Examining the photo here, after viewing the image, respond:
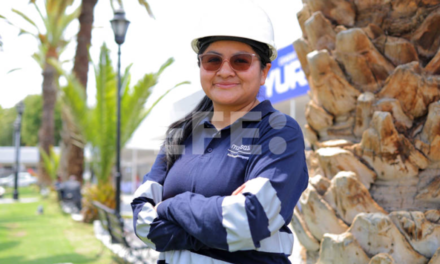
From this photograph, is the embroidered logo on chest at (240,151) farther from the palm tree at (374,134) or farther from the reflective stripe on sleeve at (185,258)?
the palm tree at (374,134)

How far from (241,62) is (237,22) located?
0.16 m

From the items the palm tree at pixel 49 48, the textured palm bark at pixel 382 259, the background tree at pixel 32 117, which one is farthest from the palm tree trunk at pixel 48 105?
the background tree at pixel 32 117

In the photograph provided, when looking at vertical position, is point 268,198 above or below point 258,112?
below

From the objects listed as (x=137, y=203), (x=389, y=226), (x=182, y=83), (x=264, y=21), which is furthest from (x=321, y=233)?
(x=182, y=83)

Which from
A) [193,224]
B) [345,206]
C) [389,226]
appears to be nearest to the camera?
[193,224]

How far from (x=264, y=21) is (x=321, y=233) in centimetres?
136

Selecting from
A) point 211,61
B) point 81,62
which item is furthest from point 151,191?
point 81,62

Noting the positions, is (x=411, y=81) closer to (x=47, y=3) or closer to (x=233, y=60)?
(x=233, y=60)

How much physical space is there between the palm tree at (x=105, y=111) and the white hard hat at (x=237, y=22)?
1002 centimetres

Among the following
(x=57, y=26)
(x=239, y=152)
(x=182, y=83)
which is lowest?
(x=239, y=152)

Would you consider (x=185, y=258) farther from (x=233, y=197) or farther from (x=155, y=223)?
(x=233, y=197)

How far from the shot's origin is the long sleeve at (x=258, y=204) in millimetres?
1462

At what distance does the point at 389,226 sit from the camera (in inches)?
82.3

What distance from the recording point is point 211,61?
1723mm
